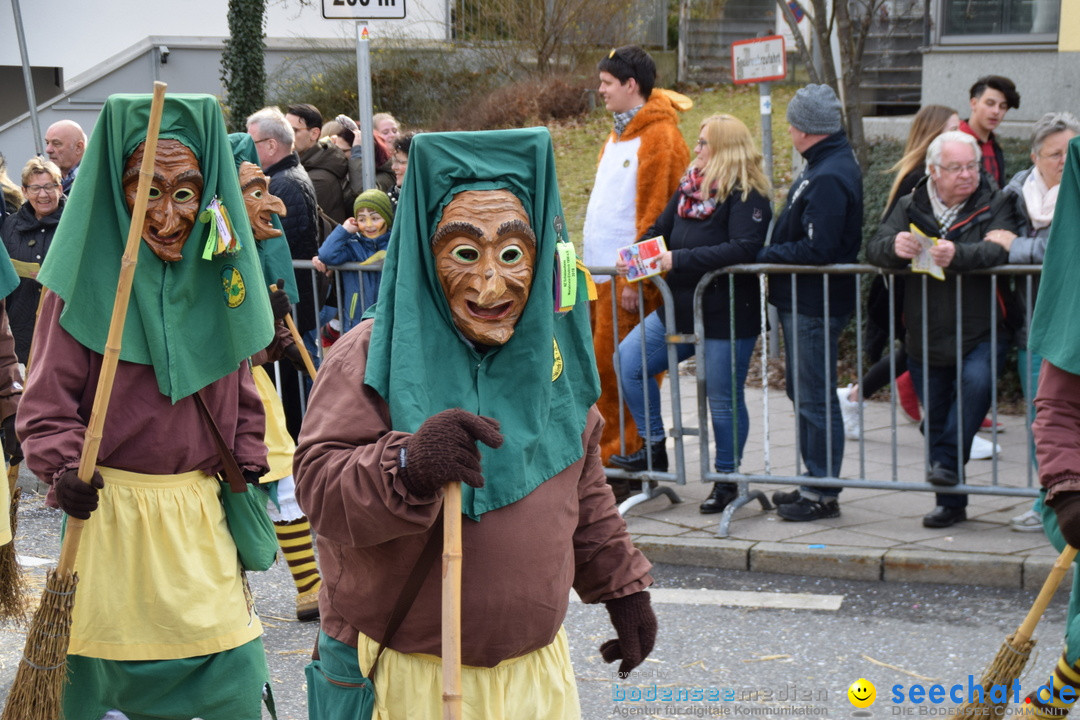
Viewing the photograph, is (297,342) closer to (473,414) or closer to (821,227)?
(821,227)

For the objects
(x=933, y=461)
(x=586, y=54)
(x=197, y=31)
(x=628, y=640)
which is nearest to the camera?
(x=628, y=640)

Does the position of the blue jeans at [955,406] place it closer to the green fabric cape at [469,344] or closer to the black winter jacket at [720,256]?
the black winter jacket at [720,256]

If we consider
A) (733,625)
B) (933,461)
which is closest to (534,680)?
(733,625)

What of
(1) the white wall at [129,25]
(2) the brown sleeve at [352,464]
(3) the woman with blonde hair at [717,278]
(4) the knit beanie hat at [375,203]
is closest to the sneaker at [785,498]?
(3) the woman with blonde hair at [717,278]

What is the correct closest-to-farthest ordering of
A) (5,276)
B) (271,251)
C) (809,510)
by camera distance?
1. (5,276)
2. (271,251)
3. (809,510)

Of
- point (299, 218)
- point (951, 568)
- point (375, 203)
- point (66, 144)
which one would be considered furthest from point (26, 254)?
point (951, 568)

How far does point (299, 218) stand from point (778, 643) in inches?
154

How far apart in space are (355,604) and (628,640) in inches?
25.1

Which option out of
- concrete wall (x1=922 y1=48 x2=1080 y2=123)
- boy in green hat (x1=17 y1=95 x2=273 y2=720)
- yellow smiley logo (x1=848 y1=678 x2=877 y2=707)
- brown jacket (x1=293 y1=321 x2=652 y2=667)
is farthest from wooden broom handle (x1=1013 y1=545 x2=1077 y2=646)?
concrete wall (x1=922 y1=48 x2=1080 y2=123)

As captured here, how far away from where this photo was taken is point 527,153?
2.68 meters

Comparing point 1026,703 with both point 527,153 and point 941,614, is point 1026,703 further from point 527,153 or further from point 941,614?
point 527,153

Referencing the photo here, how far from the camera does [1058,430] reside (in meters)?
3.52

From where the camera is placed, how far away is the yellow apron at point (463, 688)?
8.64 ft

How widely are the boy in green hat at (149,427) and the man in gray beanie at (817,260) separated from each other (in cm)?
329
